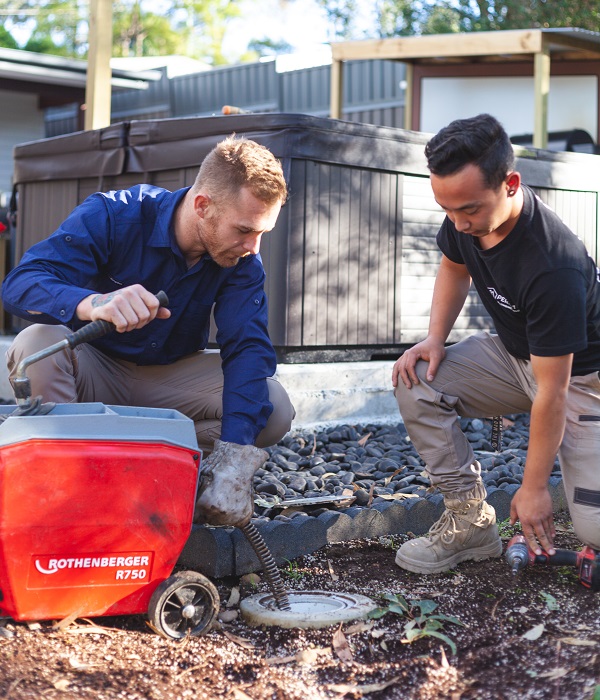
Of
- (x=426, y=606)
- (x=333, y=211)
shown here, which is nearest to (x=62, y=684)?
(x=426, y=606)

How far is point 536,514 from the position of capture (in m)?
2.65

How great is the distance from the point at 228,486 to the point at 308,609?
46 centimetres

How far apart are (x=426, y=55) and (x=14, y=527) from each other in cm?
789

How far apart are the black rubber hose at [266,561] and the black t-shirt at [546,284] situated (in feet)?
3.18

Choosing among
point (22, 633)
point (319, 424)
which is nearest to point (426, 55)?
point (319, 424)

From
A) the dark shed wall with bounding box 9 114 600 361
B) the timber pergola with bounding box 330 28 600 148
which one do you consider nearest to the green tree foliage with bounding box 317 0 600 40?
the timber pergola with bounding box 330 28 600 148

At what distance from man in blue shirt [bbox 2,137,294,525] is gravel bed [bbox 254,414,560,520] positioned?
0.68 metres

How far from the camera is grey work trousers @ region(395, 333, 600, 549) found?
2879mm

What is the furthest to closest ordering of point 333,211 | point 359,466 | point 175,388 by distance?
1. point 333,211
2. point 359,466
3. point 175,388

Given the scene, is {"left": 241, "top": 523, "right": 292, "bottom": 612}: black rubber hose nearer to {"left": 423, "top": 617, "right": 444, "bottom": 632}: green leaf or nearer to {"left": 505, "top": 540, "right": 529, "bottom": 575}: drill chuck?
{"left": 423, "top": 617, "right": 444, "bottom": 632}: green leaf

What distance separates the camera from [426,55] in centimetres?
895

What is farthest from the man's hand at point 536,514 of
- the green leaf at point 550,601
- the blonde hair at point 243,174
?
the blonde hair at point 243,174

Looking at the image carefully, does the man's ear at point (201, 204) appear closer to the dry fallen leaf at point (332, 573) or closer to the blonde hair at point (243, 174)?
the blonde hair at point (243, 174)

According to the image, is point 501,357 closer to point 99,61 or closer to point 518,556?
point 518,556
